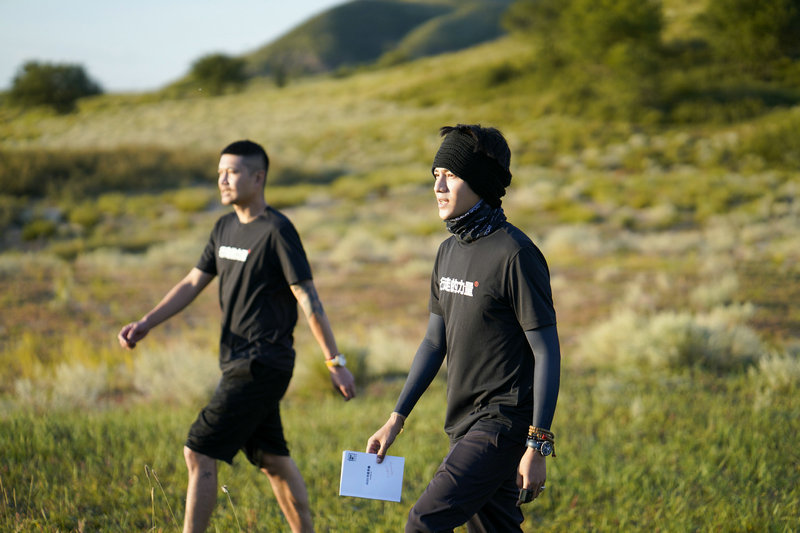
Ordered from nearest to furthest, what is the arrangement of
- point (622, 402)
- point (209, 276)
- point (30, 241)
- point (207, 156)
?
point (209, 276)
point (622, 402)
point (30, 241)
point (207, 156)

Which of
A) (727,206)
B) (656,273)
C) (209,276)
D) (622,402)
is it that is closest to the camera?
(209,276)

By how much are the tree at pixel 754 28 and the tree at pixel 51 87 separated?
1403 inches

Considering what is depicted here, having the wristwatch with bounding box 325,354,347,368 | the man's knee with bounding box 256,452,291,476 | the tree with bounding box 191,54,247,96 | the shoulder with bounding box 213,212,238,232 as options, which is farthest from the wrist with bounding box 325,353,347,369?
the tree with bounding box 191,54,247,96

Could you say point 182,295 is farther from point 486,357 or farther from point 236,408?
point 486,357

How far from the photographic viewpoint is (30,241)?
18.9 metres

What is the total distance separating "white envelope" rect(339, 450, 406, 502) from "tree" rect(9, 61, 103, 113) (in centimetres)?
1730

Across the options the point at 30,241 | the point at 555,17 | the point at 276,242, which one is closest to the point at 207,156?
the point at 30,241

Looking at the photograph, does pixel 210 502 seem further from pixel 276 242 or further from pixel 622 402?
pixel 622 402

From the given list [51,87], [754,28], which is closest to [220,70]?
[754,28]

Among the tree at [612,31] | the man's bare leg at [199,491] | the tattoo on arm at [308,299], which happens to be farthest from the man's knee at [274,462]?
the tree at [612,31]

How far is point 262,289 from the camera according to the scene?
3.68 metres

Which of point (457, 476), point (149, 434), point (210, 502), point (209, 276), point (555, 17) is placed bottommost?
point (149, 434)

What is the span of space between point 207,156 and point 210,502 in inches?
1147

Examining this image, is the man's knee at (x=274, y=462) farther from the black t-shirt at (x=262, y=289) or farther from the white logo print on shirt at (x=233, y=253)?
the white logo print on shirt at (x=233, y=253)
